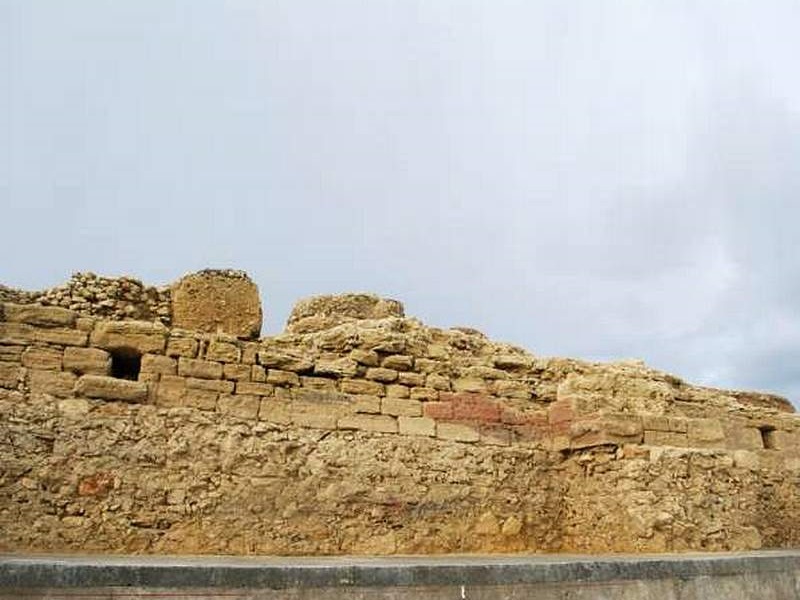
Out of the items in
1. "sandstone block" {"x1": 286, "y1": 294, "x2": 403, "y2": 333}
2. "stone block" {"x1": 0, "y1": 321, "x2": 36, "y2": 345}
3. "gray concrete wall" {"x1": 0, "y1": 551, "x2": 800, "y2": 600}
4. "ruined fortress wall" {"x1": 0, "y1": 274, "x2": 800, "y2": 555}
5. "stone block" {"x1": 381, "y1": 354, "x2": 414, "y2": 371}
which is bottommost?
"gray concrete wall" {"x1": 0, "y1": 551, "x2": 800, "y2": 600}

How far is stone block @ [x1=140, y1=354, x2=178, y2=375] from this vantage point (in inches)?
243

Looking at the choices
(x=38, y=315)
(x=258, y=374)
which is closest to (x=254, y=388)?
(x=258, y=374)

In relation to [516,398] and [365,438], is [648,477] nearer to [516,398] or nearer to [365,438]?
[516,398]

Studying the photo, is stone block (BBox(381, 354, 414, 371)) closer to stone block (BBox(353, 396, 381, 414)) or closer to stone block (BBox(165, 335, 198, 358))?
stone block (BBox(353, 396, 381, 414))

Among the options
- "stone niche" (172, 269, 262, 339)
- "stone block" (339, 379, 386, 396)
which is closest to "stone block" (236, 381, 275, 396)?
"stone block" (339, 379, 386, 396)

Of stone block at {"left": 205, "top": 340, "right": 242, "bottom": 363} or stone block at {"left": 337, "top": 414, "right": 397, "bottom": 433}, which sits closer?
stone block at {"left": 205, "top": 340, "right": 242, "bottom": 363}

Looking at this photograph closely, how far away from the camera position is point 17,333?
5.85 m

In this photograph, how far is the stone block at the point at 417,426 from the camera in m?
6.98

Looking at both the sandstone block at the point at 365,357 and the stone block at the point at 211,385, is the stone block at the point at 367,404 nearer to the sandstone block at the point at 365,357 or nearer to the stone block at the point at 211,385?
the sandstone block at the point at 365,357

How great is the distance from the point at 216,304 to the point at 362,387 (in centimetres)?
194

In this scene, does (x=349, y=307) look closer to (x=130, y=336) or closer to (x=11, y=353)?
(x=130, y=336)

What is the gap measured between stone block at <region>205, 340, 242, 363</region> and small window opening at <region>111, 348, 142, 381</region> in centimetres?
58

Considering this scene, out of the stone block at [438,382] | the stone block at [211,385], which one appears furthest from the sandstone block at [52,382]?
the stone block at [438,382]

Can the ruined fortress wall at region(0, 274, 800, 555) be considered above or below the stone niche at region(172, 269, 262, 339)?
below
